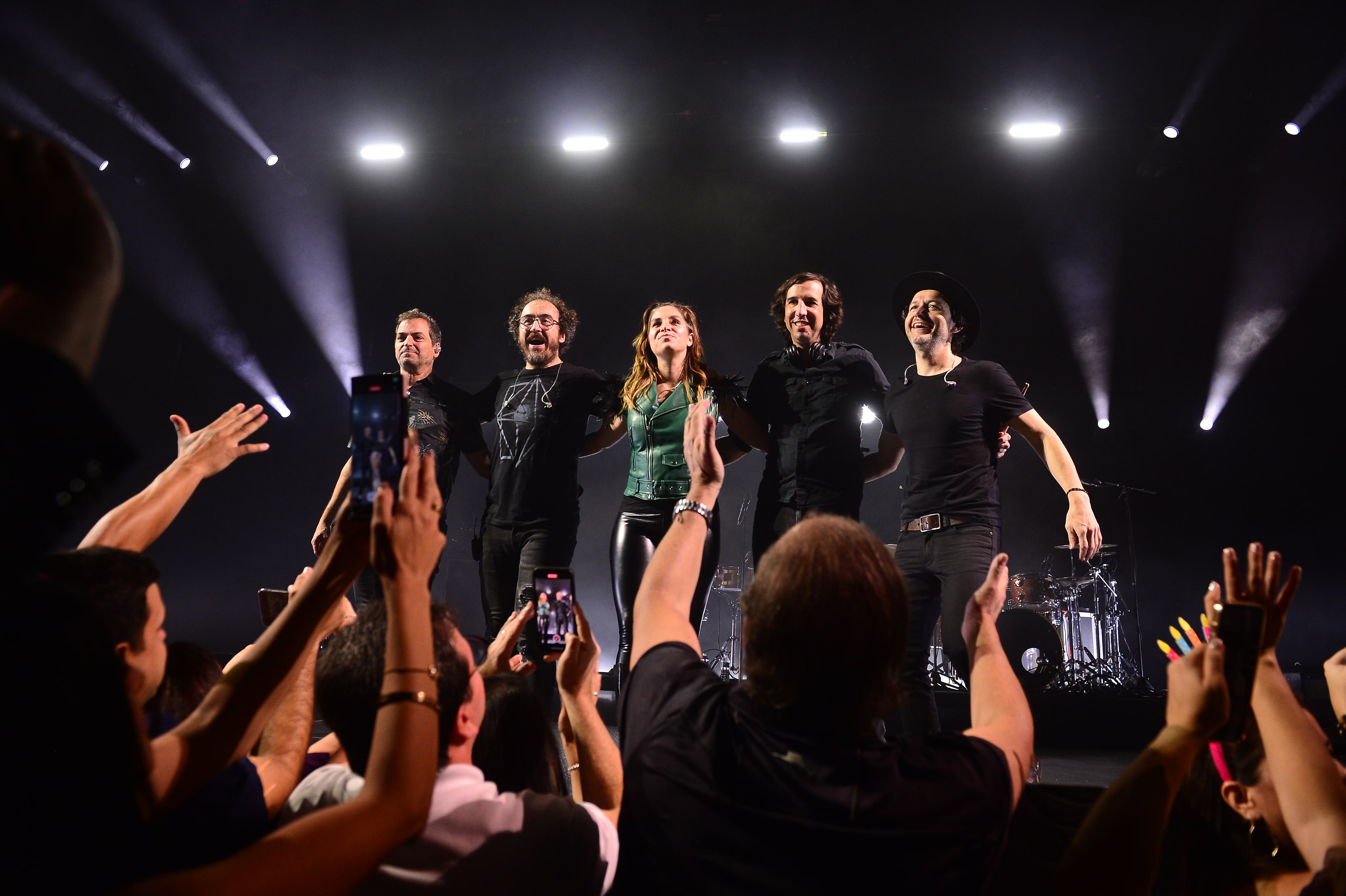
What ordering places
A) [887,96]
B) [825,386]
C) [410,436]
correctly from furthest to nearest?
[887,96] < [825,386] < [410,436]

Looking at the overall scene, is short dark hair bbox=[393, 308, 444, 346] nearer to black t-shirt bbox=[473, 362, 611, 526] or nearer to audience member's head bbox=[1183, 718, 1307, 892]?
black t-shirt bbox=[473, 362, 611, 526]

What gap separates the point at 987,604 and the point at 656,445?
2.22 metres

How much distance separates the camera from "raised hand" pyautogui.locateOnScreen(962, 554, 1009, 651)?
1.35m

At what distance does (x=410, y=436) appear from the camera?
1216 mm

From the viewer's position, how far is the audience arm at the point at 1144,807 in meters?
0.97

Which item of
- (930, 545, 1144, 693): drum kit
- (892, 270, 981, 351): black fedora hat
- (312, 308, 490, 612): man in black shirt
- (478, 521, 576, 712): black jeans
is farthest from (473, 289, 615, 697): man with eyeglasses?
(930, 545, 1144, 693): drum kit

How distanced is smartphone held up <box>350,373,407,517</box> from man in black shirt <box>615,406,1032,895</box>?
0.52 metres

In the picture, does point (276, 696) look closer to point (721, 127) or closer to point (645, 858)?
point (645, 858)

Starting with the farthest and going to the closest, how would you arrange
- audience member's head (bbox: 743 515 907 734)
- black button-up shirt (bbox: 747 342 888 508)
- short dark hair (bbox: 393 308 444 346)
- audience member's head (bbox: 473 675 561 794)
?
short dark hair (bbox: 393 308 444 346) → black button-up shirt (bbox: 747 342 888 508) → audience member's head (bbox: 473 675 561 794) → audience member's head (bbox: 743 515 907 734)

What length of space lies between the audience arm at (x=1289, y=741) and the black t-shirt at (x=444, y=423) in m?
3.34

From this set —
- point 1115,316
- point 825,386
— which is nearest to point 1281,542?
point 1115,316

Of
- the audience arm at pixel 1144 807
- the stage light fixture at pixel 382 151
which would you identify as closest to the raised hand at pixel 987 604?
the audience arm at pixel 1144 807

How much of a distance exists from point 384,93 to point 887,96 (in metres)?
4.11

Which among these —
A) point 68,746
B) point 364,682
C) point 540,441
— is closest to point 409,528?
point 364,682
